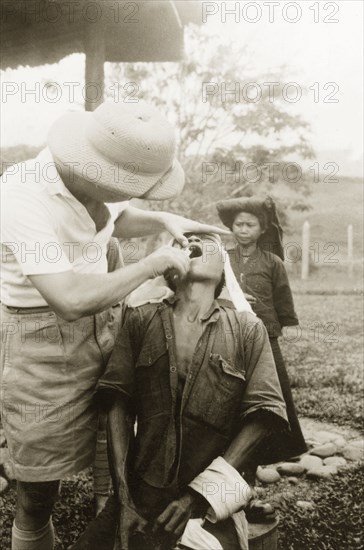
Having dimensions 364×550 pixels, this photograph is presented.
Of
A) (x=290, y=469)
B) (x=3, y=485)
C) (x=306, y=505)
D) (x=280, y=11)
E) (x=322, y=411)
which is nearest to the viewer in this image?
(x=280, y=11)

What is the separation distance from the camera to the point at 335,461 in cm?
380

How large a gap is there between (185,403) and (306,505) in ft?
5.00

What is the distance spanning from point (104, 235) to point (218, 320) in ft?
1.73

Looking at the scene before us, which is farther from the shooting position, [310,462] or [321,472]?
[310,462]

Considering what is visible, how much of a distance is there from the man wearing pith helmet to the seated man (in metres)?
0.16

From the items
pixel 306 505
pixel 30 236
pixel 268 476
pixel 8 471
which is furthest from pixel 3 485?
pixel 30 236

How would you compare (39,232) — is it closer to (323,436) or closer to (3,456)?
(3,456)

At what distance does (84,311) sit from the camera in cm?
186

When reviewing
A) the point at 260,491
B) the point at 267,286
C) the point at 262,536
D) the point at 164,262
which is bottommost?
the point at 260,491

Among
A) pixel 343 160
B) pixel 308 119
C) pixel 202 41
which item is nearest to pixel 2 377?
pixel 343 160

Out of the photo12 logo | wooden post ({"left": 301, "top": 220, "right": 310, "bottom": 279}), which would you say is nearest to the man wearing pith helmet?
the photo12 logo

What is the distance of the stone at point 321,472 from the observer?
3.57 m

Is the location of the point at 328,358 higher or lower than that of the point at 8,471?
higher

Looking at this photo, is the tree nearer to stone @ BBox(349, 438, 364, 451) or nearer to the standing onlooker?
the standing onlooker
